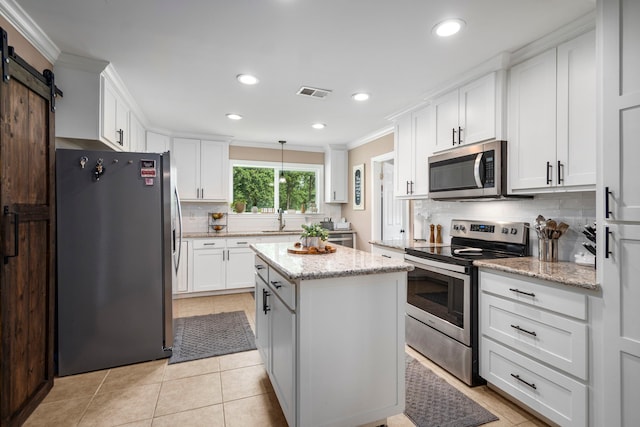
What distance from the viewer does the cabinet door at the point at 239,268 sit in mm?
4756

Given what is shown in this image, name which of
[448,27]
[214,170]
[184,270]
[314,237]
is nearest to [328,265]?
[314,237]

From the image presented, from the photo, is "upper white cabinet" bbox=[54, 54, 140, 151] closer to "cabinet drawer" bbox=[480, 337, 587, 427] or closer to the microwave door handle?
the microwave door handle

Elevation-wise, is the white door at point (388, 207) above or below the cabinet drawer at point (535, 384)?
above

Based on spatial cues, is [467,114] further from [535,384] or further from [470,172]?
[535,384]

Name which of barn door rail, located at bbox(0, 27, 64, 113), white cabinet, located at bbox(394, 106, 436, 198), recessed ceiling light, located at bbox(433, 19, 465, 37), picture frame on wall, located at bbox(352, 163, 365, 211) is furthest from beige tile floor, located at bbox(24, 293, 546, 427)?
picture frame on wall, located at bbox(352, 163, 365, 211)

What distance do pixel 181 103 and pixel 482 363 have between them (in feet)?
12.1

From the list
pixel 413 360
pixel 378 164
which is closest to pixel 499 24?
pixel 413 360

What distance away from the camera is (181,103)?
3.43 m

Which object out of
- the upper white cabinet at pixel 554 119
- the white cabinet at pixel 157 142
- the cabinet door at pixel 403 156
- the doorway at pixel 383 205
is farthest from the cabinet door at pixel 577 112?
the white cabinet at pixel 157 142

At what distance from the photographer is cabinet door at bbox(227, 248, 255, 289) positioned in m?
4.76

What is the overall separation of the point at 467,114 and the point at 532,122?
1.80 ft

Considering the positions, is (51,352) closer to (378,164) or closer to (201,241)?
(201,241)

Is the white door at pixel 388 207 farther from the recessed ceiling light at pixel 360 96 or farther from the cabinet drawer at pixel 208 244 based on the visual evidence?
the cabinet drawer at pixel 208 244

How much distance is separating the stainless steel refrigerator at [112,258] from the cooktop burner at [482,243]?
226 centimetres
